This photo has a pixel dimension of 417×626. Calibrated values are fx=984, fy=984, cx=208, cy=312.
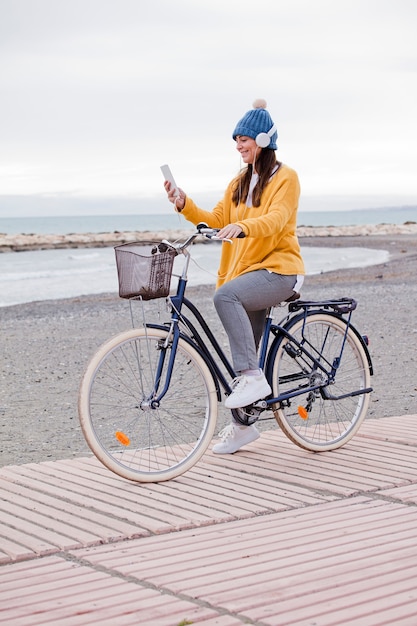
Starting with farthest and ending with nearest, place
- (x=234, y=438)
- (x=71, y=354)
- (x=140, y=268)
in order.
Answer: (x=71, y=354) < (x=234, y=438) < (x=140, y=268)

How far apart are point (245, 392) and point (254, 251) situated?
0.75m

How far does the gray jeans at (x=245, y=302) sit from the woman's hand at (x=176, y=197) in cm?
50

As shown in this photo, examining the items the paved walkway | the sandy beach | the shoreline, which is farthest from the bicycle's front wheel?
the shoreline

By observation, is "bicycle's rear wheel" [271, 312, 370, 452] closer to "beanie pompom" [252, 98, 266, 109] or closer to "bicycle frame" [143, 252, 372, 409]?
"bicycle frame" [143, 252, 372, 409]

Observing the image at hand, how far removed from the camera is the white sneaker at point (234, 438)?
554cm

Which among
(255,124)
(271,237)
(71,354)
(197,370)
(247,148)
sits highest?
(255,124)

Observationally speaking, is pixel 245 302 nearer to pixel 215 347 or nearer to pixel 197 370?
pixel 215 347

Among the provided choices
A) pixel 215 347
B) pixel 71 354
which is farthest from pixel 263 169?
pixel 71 354

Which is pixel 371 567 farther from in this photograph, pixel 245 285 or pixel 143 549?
pixel 245 285

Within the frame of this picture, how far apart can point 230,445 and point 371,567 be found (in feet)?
6.97

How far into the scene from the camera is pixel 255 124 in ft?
17.1

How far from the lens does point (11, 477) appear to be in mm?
5027

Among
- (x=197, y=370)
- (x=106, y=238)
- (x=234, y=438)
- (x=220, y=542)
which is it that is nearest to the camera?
(x=220, y=542)

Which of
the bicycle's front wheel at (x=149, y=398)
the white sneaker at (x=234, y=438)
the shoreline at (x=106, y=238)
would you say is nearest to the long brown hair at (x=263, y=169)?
the bicycle's front wheel at (x=149, y=398)
